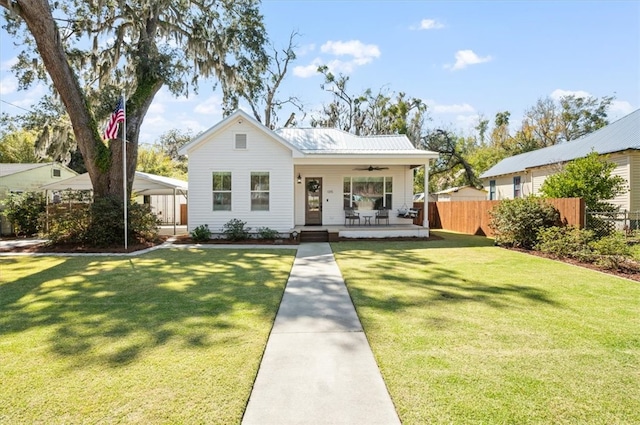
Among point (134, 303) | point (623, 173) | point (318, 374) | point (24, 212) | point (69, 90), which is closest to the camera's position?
point (318, 374)

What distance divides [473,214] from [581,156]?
6.51 m

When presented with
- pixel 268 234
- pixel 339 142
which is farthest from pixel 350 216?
pixel 268 234

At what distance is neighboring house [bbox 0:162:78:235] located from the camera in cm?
1682

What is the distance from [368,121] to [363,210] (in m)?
19.8

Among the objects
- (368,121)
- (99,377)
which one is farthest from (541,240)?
(368,121)

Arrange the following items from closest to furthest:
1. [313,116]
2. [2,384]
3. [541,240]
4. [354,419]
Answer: [354,419] < [2,384] < [541,240] < [313,116]

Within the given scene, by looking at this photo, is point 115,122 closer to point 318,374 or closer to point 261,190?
point 261,190

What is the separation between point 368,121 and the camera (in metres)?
33.7

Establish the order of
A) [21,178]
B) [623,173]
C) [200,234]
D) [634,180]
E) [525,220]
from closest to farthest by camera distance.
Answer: [525,220] < [200,234] < [634,180] < [623,173] < [21,178]

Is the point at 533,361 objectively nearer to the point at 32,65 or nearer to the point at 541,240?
the point at 541,240

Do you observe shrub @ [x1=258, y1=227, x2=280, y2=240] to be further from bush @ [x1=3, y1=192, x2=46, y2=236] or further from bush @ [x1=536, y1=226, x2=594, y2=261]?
bush @ [x1=3, y1=192, x2=46, y2=236]

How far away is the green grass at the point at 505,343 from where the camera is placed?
255 centimetres

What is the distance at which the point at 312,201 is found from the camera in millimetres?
16188

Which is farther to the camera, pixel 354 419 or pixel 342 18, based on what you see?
pixel 342 18
